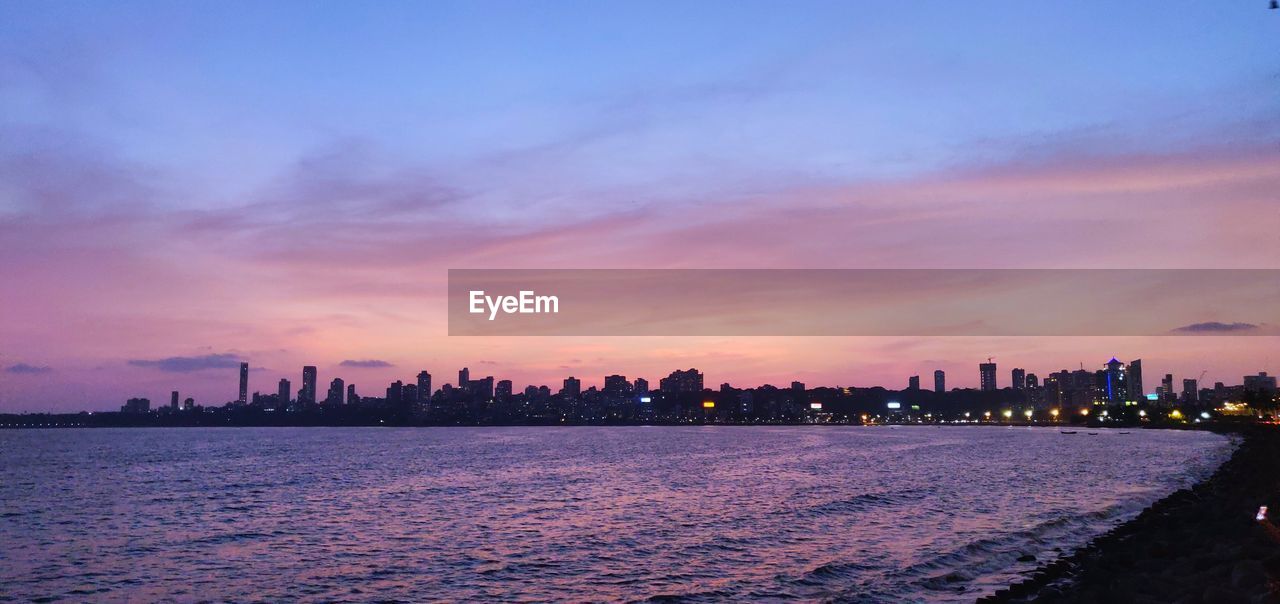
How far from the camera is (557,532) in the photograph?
152 ft

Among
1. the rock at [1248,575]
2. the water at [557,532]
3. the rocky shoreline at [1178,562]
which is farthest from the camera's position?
the water at [557,532]

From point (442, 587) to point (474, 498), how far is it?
34097 millimetres

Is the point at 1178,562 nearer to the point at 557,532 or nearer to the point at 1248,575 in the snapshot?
the point at 1248,575

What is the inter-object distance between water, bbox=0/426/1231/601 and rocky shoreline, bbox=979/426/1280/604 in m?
2.15

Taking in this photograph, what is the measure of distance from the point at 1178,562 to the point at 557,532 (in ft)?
96.2

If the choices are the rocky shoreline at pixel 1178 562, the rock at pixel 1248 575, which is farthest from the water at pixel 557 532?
the rock at pixel 1248 575

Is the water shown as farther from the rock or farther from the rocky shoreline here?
the rock

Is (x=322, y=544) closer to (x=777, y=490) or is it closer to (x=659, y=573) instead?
(x=659, y=573)

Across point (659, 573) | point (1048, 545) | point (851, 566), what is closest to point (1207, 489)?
point (1048, 545)

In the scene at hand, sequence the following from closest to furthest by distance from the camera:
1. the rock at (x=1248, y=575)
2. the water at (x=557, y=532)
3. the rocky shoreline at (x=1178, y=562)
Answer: the rock at (x=1248, y=575)
the rocky shoreline at (x=1178, y=562)
the water at (x=557, y=532)

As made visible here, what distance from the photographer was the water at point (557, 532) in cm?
3256

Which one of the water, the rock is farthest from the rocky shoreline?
the water

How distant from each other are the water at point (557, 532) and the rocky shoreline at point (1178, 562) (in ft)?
7.05

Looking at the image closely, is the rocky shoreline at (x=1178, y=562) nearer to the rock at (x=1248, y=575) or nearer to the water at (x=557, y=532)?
the rock at (x=1248, y=575)
